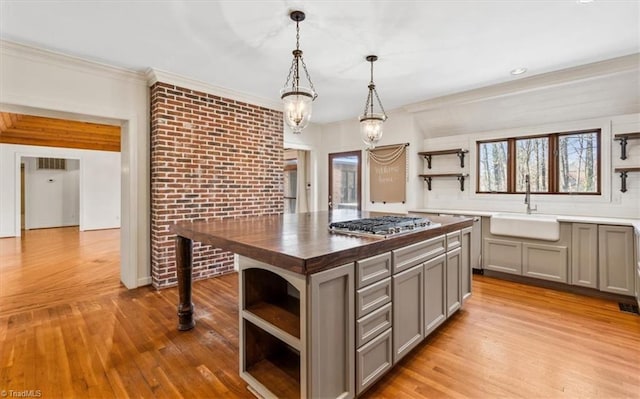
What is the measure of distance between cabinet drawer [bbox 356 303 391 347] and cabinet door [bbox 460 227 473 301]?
4.48ft

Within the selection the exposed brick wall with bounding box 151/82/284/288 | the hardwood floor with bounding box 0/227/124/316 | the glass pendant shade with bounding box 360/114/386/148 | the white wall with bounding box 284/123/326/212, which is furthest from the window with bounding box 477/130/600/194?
the hardwood floor with bounding box 0/227/124/316

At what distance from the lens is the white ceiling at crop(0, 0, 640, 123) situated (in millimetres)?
2264

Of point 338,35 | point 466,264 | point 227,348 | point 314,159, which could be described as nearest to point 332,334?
point 227,348

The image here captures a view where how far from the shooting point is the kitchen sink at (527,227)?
345cm

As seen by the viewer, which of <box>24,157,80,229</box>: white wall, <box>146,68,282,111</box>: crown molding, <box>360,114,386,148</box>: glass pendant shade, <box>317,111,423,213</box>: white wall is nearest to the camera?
<box>360,114,386,148</box>: glass pendant shade

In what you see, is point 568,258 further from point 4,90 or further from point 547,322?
point 4,90

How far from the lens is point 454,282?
2.68 metres

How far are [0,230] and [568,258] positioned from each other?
10855 mm

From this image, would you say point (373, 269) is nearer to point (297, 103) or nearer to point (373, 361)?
point (373, 361)

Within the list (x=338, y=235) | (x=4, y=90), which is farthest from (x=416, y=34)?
(x=4, y=90)

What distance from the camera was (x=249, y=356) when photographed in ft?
6.12

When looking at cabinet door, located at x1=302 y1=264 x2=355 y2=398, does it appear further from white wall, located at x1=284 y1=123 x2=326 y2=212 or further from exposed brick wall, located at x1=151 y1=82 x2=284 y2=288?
white wall, located at x1=284 y1=123 x2=326 y2=212

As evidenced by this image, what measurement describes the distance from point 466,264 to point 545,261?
1392mm

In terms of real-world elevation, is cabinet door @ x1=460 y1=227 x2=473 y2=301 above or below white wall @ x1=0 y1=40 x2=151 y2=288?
below
